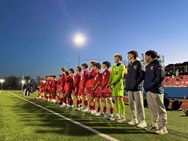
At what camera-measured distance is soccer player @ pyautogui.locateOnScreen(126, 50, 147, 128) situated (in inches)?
319

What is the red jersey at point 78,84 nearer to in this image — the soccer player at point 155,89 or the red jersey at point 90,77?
the red jersey at point 90,77

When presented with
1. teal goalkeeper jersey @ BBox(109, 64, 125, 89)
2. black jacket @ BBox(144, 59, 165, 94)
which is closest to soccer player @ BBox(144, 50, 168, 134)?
black jacket @ BBox(144, 59, 165, 94)

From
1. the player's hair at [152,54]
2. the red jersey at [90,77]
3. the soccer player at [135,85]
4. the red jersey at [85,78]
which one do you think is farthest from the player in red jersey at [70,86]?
the player's hair at [152,54]

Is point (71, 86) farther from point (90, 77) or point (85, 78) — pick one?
point (90, 77)

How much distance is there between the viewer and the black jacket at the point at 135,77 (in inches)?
322

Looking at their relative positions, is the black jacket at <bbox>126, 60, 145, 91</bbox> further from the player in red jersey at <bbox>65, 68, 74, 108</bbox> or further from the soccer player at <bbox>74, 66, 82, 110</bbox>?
the player in red jersey at <bbox>65, 68, 74, 108</bbox>

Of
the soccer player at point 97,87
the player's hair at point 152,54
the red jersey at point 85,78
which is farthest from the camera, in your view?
the red jersey at point 85,78

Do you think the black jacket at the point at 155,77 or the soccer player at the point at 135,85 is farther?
the soccer player at the point at 135,85

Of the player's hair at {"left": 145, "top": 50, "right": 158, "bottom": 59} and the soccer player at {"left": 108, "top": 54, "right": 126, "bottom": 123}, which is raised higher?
the player's hair at {"left": 145, "top": 50, "right": 158, "bottom": 59}

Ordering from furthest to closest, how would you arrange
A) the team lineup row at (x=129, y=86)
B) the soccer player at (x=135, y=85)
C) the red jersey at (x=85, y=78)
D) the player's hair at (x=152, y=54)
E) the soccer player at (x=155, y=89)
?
1. the red jersey at (x=85, y=78)
2. the soccer player at (x=135, y=85)
3. the player's hair at (x=152, y=54)
4. the team lineup row at (x=129, y=86)
5. the soccer player at (x=155, y=89)

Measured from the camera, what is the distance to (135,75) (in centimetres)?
828

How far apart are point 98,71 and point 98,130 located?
4490 millimetres

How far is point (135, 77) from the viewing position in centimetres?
828

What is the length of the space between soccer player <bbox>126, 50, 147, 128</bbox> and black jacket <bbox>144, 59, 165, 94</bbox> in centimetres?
69
